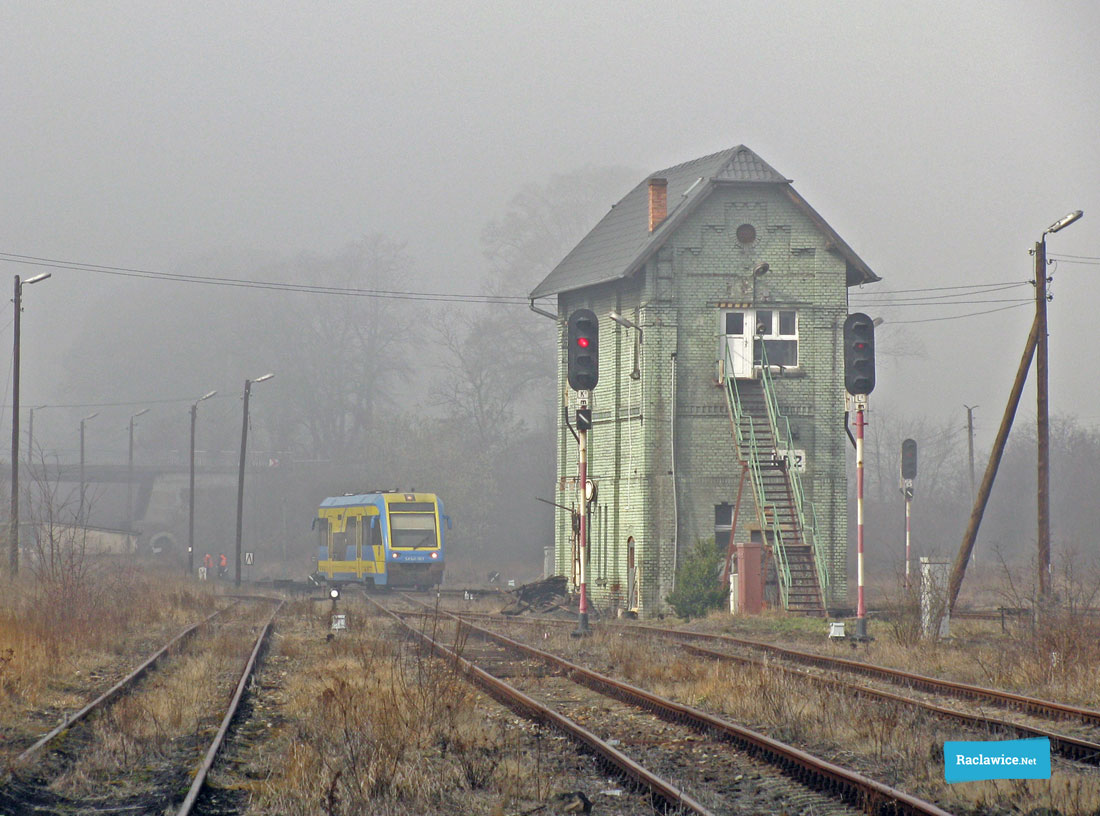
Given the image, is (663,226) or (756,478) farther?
(663,226)

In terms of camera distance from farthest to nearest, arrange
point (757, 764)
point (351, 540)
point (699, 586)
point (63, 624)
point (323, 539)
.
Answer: point (323, 539) < point (351, 540) < point (699, 586) < point (63, 624) < point (757, 764)

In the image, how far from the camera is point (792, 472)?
28.9 meters

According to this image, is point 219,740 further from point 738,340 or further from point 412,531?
point 412,531

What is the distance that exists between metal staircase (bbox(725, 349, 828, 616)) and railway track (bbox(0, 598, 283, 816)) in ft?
50.4

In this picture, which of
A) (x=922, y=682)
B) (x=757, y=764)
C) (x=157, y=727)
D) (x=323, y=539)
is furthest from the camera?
(x=323, y=539)

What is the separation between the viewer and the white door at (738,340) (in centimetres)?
3058

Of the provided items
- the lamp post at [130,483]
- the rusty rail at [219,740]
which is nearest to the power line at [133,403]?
the lamp post at [130,483]

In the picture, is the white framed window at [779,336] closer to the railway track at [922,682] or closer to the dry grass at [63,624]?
the railway track at [922,682]

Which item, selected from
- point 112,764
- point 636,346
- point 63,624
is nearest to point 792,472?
point 636,346

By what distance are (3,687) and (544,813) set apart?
26.7 ft

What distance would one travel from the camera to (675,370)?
30438 mm

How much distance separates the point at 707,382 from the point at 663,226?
12.8ft

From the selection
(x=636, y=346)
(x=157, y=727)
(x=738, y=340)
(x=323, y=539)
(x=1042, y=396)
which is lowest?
(x=157, y=727)

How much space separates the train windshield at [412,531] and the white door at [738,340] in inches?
530
